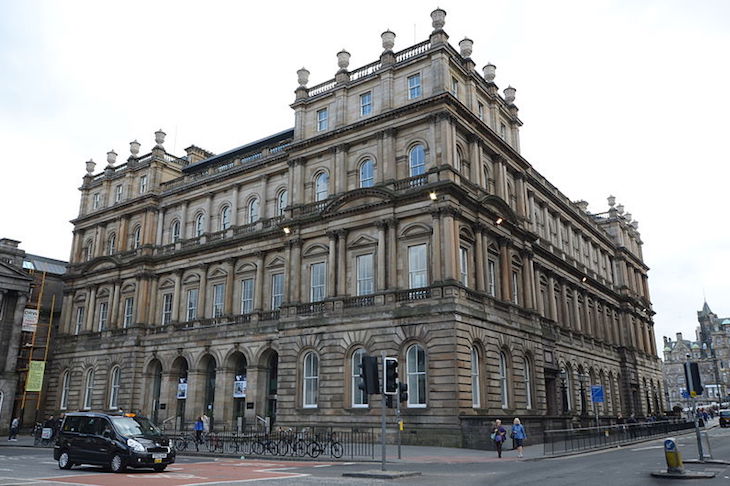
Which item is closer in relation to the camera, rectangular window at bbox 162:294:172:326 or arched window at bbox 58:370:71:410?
rectangular window at bbox 162:294:172:326

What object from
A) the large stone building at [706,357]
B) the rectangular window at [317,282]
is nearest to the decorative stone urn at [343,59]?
the rectangular window at [317,282]

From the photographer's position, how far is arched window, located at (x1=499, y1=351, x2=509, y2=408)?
3462cm

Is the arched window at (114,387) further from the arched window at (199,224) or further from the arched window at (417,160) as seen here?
the arched window at (417,160)

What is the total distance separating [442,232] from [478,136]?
817cm

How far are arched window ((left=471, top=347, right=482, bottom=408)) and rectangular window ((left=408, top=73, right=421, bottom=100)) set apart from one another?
48.9 feet

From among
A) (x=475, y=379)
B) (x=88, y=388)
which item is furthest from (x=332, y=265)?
(x=88, y=388)

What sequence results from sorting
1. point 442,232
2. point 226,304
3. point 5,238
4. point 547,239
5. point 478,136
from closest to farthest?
point 442,232 < point 478,136 < point 226,304 < point 547,239 < point 5,238

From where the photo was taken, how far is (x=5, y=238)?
184ft

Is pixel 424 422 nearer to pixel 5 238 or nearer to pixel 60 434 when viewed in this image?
pixel 60 434

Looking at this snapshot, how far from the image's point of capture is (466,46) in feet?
131

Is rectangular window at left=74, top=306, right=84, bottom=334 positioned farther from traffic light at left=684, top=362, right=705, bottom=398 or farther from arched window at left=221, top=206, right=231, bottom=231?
traffic light at left=684, top=362, right=705, bottom=398

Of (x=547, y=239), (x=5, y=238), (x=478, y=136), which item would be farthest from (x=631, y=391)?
(x=5, y=238)

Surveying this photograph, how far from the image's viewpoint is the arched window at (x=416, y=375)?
31656mm

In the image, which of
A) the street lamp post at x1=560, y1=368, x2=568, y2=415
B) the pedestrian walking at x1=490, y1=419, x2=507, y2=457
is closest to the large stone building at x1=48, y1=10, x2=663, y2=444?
the street lamp post at x1=560, y1=368, x2=568, y2=415
